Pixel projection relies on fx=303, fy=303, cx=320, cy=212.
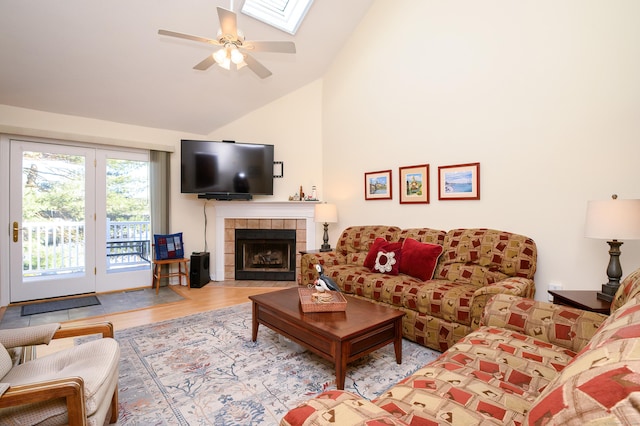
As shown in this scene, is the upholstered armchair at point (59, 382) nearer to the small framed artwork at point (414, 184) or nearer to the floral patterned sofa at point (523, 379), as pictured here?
the floral patterned sofa at point (523, 379)

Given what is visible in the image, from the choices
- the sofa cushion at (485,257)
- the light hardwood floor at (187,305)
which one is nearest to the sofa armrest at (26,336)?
the light hardwood floor at (187,305)

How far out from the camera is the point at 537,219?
2832 millimetres

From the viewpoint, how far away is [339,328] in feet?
6.58

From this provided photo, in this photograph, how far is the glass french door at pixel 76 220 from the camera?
12.8 feet

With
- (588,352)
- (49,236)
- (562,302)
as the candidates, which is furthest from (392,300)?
(49,236)

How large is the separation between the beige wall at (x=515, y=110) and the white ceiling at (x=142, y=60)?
0.94 metres

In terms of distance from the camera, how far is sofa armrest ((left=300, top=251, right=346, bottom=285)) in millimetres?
3910

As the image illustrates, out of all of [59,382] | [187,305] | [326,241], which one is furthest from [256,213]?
[59,382]

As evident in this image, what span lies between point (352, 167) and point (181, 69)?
258cm

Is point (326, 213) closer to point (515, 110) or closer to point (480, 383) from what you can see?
point (515, 110)

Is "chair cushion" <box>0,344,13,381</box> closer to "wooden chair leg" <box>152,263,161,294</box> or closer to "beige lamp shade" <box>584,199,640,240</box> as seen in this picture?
"wooden chair leg" <box>152,263,161,294</box>

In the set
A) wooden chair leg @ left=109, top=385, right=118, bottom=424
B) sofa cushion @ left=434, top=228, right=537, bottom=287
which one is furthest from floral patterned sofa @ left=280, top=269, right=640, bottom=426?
wooden chair leg @ left=109, top=385, right=118, bottom=424

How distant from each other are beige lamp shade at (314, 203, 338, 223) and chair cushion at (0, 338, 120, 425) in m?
3.08

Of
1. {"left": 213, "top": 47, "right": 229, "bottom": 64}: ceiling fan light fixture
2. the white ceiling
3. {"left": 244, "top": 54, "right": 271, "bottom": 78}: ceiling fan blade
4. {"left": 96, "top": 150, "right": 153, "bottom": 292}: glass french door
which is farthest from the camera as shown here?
{"left": 96, "top": 150, "right": 153, "bottom": 292}: glass french door
